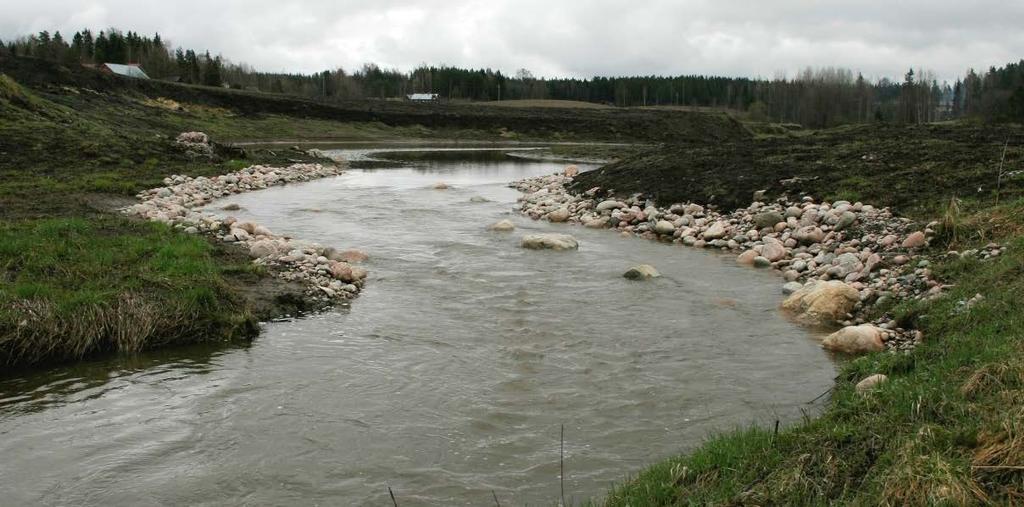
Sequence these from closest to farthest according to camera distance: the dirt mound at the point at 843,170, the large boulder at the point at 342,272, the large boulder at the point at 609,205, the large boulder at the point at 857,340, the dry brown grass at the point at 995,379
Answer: the dry brown grass at the point at 995,379, the large boulder at the point at 857,340, the large boulder at the point at 342,272, the dirt mound at the point at 843,170, the large boulder at the point at 609,205

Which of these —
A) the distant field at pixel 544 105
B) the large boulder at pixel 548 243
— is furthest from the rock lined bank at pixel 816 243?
the distant field at pixel 544 105

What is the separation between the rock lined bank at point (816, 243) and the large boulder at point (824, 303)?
15 mm

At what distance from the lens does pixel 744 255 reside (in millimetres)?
16766

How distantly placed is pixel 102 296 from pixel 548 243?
33.1 ft

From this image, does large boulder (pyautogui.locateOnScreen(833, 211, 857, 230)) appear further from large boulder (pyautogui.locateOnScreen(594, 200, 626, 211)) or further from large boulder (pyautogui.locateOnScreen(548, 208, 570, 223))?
large boulder (pyautogui.locateOnScreen(548, 208, 570, 223))

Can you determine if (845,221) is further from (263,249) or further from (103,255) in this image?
(103,255)

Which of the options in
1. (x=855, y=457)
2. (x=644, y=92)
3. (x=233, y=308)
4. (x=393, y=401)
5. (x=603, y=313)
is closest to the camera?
(x=855, y=457)

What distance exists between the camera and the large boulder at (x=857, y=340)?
10.1 m

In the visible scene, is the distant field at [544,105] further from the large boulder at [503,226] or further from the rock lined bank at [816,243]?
the large boulder at [503,226]

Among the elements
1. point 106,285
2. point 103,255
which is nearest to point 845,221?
point 106,285

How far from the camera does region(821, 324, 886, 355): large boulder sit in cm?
1008

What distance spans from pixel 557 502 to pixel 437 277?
8968mm

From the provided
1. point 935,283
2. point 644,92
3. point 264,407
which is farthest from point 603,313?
point 644,92

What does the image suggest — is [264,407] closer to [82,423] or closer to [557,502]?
[82,423]
